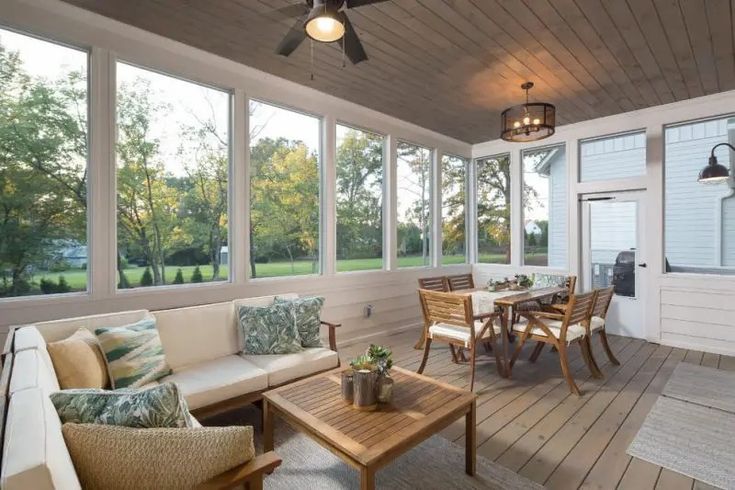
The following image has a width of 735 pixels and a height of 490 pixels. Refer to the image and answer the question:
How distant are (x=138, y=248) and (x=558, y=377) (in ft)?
13.0

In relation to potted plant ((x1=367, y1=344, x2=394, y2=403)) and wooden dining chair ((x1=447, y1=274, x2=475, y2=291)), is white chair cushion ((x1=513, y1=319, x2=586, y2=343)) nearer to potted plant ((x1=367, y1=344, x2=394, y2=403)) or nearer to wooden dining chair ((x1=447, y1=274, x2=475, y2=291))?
wooden dining chair ((x1=447, y1=274, x2=475, y2=291))

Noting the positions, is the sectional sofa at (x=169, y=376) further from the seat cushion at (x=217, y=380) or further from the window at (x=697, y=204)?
the window at (x=697, y=204)

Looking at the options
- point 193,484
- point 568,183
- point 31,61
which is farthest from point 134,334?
point 568,183

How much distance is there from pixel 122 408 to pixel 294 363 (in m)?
1.60

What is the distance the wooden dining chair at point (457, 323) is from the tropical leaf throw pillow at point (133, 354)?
2.22 m

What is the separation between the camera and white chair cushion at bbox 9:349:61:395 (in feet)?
4.06

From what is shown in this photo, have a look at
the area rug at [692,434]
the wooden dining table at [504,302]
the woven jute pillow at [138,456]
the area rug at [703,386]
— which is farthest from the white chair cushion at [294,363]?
the area rug at [703,386]

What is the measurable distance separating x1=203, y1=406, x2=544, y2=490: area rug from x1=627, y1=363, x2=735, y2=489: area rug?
0.93m

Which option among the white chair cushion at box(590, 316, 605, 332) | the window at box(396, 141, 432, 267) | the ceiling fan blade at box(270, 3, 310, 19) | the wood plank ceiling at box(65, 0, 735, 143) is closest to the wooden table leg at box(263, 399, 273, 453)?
the ceiling fan blade at box(270, 3, 310, 19)

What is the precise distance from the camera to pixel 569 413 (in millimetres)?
2779

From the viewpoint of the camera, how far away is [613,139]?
5.09 meters

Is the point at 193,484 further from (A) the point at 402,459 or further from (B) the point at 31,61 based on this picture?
(B) the point at 31,61

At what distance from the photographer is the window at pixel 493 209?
242 inches

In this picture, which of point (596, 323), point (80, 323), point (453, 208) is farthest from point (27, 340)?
point (453, 208)
